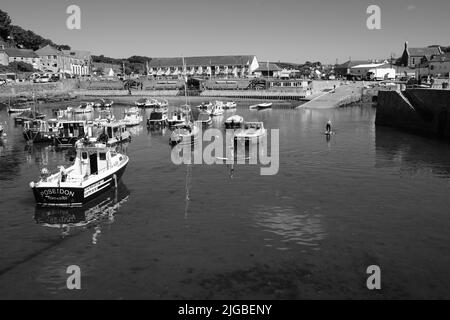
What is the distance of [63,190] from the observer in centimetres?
2555

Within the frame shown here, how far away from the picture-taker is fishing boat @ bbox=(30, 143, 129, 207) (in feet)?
A: 83.9

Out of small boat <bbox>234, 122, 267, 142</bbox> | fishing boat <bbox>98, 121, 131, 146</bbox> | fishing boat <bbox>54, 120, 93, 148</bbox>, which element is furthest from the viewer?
fishing boat <bbox>98, 121, 131, 146</bbox>

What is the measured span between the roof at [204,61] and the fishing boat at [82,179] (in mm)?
142206

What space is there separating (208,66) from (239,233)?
155 metres

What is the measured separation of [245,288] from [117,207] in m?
12.5

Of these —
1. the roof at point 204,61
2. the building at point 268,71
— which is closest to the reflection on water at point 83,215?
the building at point 268,71

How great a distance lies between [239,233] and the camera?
22422mm

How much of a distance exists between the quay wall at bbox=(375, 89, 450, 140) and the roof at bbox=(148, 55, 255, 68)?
102787mm

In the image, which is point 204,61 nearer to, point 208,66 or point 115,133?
point 208,66

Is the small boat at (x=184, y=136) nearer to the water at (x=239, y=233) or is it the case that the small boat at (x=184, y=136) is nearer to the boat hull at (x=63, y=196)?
the water at (x=239, y=233)

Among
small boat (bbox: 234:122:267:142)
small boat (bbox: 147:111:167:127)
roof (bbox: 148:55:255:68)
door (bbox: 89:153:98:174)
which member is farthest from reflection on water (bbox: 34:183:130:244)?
roof (bbox: 148:55:255:68)

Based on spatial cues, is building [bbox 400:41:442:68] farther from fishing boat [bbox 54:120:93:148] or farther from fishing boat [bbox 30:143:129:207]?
fishing boat [bbox 30:143:129:207]

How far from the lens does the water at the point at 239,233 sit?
17.2 meters

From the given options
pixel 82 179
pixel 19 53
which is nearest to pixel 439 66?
pixel 82 179
